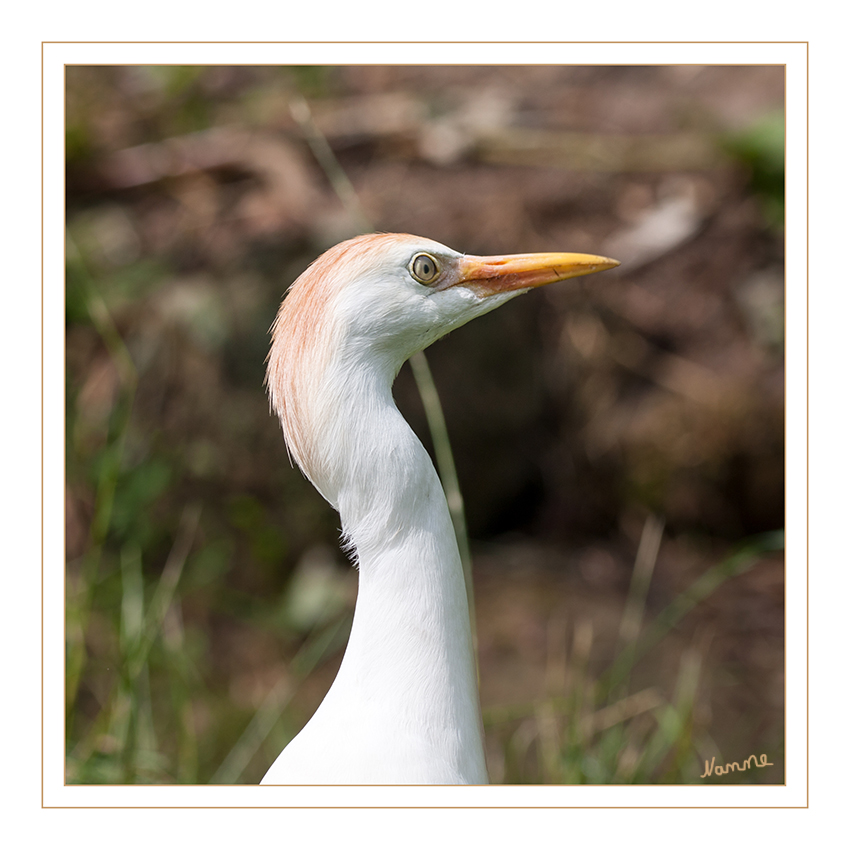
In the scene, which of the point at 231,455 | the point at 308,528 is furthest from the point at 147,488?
the point at 308,528

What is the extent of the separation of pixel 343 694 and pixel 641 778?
0.71 m

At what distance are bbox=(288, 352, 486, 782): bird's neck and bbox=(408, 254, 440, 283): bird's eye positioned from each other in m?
0.11

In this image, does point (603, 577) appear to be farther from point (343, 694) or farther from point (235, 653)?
point (343, 694)

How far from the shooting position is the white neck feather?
0.74 meters

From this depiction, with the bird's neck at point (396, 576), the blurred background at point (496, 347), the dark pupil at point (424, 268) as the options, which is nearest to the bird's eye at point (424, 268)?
the dark pupil at point (424, 268)

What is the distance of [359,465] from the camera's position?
747 millimetres

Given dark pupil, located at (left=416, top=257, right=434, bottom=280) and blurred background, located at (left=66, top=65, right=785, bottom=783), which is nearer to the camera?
dark pupil, located at (left=416, top=257, right=434, bottom=280)

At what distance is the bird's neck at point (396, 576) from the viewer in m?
0.74
